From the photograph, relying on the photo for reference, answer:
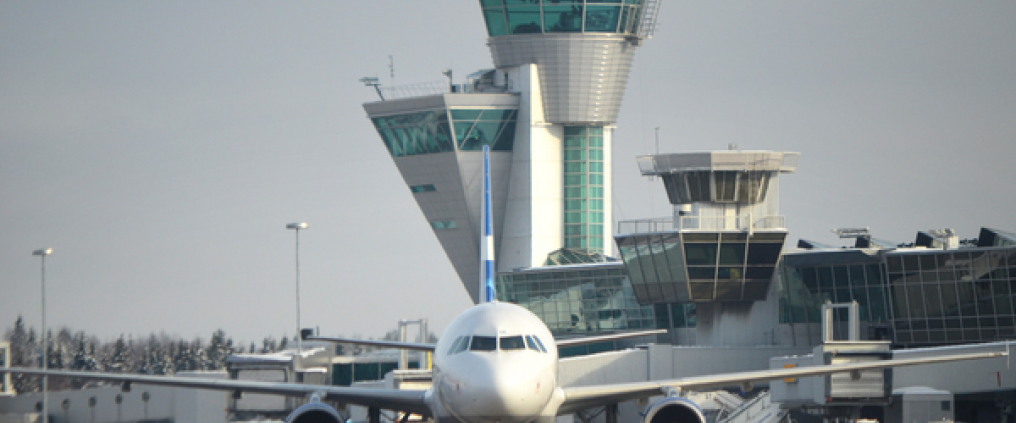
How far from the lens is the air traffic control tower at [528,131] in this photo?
508 feet

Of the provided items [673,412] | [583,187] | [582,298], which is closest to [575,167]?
[583,187]

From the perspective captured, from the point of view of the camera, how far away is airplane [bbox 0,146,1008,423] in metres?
35.8

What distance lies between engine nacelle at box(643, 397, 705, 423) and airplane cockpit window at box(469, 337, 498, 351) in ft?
21.5

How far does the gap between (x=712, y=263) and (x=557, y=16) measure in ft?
190

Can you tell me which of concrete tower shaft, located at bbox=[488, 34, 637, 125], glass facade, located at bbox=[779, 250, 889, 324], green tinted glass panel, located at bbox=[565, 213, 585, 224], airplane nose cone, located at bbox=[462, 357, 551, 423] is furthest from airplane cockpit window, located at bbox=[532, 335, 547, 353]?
green tinted glass panel, located at bbox=[565, 213, 585, 224]

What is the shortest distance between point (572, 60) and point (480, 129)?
13.4 m

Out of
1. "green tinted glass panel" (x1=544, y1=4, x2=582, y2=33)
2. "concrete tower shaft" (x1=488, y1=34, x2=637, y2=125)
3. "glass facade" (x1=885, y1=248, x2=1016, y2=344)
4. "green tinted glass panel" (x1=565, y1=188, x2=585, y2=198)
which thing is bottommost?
"glass facade" (x1=885, y1=248, x2=1016, y2=344)

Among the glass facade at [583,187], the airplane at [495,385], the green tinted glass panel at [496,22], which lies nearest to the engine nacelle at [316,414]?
the airplane at [495,385]

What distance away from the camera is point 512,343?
36.8 meters

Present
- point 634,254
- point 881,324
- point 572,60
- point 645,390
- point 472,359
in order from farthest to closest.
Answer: point 572,60 < point 634,254 < point 881,324 < point 645,390 < point 472,359

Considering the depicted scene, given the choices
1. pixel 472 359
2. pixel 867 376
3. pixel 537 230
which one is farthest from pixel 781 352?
pixel 472 359

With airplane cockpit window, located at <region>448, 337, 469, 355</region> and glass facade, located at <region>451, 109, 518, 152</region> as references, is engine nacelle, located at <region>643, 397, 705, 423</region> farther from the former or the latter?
glass facade, located at <region>451, 109, 518, 152</region>

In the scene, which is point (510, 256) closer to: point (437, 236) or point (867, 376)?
point (437, 236)

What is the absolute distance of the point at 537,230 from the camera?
525 ft
